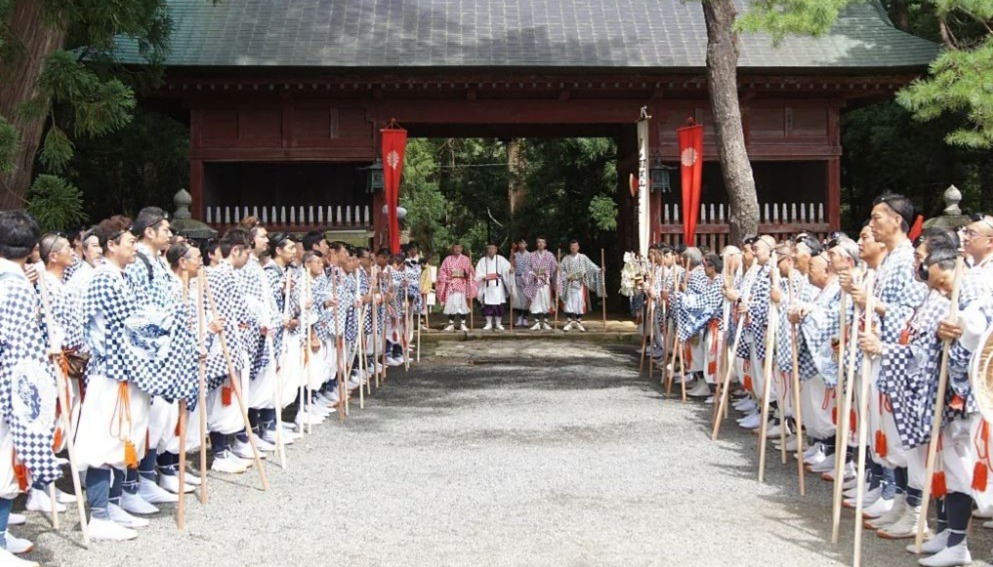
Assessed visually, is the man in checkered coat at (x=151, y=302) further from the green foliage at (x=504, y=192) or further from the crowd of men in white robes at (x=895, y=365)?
the green foliage at (x=504, y=192)

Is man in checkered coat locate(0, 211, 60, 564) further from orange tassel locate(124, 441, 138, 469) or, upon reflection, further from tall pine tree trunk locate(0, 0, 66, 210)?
tall pine tree trunk locate(0, 0, 66, 210)

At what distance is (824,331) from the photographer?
744 centimetres

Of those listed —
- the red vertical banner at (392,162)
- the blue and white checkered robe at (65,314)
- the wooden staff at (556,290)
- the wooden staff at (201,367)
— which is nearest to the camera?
the wooden staff at (201,367)

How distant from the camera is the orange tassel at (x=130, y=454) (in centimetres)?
618

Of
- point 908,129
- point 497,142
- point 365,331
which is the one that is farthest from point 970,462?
point 497,142

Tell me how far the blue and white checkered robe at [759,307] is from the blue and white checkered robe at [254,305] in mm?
4137

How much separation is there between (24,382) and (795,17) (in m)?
9.39

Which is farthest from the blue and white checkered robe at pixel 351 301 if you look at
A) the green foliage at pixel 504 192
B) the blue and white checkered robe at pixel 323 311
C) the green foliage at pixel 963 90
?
the green foliage at pixel 504 192

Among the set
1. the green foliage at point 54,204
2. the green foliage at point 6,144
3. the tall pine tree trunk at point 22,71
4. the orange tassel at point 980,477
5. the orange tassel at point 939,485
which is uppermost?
the tall pine tree trunk at point 22,71

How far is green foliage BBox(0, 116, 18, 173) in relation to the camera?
29.9 feet

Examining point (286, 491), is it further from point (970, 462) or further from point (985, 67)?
point (985, 67)

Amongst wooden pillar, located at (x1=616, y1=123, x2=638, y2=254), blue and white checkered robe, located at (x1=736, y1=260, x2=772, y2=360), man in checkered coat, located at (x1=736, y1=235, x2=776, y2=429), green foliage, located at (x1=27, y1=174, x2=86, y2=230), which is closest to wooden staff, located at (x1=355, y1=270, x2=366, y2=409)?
green foliage, located at (x1=27, y1=174, x2=86, y2=230)

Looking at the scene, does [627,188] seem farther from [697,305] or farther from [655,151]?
[697,305]

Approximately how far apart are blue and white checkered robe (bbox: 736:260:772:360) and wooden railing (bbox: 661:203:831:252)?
8.68m
